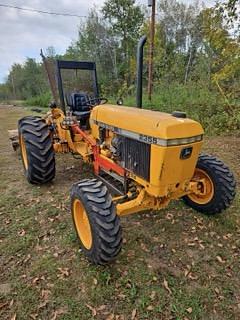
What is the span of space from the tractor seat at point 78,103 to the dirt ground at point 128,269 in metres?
1.37

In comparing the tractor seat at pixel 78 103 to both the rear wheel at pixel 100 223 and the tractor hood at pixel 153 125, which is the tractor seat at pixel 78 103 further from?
the rear wheel at pixel 100 223

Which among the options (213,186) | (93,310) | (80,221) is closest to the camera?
(93,310)

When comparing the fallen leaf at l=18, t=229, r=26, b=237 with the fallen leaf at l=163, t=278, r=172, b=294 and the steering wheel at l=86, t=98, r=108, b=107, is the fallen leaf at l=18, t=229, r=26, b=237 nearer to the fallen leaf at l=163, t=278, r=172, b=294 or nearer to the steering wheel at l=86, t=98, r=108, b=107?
the fallen leaf at l=163, t=278, r=172, b=294

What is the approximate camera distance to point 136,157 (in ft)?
8.82

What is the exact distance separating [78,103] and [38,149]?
983 millimetres

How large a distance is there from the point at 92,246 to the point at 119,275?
36cm

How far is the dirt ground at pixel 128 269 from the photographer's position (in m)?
2.16

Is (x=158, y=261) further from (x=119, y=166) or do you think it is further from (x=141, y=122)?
(x=141, y=122)

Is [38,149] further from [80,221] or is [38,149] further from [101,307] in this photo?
[101,307]

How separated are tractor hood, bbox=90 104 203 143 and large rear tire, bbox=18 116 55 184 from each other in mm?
1223

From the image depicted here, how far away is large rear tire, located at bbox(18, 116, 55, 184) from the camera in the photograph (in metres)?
3.86

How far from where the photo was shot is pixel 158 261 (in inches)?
105

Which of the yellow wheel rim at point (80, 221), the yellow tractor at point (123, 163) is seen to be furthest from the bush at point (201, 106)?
the yellow wheel rim at point (80, 221)

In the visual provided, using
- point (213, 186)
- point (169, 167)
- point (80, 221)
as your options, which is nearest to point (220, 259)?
point (213, 186)
